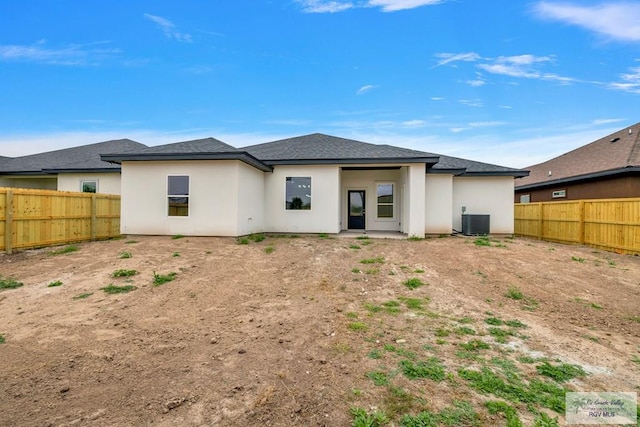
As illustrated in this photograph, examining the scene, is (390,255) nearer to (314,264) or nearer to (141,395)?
(314,264)

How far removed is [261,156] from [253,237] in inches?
169

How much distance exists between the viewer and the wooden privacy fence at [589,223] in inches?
403

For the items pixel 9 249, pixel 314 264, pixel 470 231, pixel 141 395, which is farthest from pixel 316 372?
pixel 470 231

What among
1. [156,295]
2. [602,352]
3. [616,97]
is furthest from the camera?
[616,97]

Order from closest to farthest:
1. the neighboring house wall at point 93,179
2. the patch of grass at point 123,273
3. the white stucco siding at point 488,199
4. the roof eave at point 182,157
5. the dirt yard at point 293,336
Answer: the dirt yard at point 293,336 < the patch of grass at point 123,273 < the roof eave at point 182,157 < the white stucco siding at point 488,199 < the neighboring house wall at point 93,179

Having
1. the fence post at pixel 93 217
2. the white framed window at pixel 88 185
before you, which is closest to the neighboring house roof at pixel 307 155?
the fence post at pixel 93 217

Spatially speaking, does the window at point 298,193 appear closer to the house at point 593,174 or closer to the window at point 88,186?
the window at point 88,186

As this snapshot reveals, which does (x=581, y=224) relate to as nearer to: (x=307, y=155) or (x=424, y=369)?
(x=307, y=155)

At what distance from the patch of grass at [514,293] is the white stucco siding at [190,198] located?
8.48 metres

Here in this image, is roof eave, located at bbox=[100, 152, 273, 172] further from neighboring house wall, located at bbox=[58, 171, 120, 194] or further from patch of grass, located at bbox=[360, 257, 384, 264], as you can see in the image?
patch of grass, located at bbox=[360, 257, 384, 264]

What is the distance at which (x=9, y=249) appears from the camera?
8695 millimetres

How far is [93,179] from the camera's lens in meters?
15.3

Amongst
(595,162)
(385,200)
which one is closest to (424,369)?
(385,200)

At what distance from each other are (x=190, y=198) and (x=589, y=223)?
1531 centimetres
